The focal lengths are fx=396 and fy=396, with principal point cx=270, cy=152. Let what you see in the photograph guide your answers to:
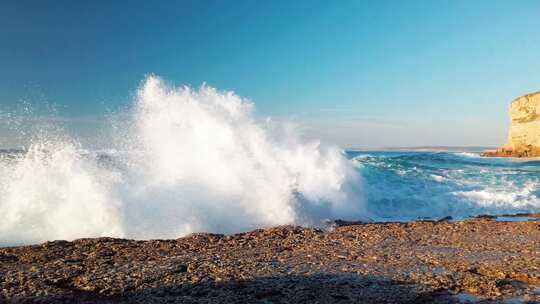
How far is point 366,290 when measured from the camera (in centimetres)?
418

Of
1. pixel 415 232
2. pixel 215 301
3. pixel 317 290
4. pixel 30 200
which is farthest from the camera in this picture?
pixel 30 200

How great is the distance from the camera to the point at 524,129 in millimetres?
49312

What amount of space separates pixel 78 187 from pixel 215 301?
6512 millimetres

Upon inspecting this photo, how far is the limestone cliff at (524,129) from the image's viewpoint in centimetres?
4678

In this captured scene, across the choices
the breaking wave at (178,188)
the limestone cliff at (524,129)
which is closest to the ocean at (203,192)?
the breaking wave at (178,188)

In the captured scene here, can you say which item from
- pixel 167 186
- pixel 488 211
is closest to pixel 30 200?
pixel 167 186

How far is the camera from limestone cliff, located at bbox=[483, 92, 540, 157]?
46781 mm

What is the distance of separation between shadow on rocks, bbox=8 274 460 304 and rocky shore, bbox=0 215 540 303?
10 mm

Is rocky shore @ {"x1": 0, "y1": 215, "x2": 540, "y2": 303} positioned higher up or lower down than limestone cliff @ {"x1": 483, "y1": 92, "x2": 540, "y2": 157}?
lower down

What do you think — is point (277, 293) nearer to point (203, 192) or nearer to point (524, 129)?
point (203, 192)

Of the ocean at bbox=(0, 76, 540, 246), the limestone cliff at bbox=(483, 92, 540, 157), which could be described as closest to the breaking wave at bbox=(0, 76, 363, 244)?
the ocean at bbox=(0, 76, 540, 246)

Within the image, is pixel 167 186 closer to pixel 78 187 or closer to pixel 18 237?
pixel 78 187

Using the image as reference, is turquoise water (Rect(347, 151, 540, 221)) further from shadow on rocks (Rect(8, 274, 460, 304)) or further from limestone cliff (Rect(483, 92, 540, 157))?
limestone cliff (Rect(483, 92, 540, 157))

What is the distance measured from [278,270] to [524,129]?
54.8m
